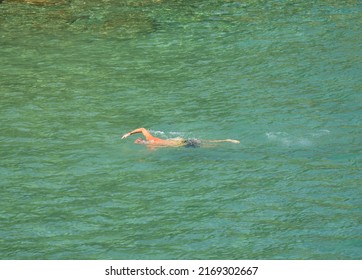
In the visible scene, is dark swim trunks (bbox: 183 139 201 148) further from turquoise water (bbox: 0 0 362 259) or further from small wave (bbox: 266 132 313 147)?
small wave (bbox: 266 132 313 147)

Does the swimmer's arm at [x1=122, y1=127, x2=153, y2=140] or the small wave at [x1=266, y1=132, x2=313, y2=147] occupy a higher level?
the swimmer's arm at [x1=122, y1=127, x2=153, y2=140]

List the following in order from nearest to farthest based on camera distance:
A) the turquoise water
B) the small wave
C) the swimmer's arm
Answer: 1. the turquoise water
2. the swimmer's arm
3. the small wave

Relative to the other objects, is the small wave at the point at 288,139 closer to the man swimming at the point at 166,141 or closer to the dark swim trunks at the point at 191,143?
the man swimming at the point at 166,141

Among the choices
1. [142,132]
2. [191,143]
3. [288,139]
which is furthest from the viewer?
[288,139]

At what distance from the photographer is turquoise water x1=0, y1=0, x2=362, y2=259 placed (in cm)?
1415

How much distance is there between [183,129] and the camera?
1805cm

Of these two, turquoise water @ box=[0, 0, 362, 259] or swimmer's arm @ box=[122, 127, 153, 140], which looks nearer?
turquoise water @ box=[0, 0, 362, 259]

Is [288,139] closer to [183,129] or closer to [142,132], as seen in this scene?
[183,129]

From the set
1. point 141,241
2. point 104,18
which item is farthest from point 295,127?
point 104,18

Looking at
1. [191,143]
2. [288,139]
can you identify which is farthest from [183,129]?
[288,139]

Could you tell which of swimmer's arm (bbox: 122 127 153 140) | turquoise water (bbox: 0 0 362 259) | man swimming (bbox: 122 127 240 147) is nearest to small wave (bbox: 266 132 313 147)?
turquoise water (bbox: 0 0 362 259)

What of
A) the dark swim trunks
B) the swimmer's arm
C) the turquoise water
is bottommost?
→ the turquoise water

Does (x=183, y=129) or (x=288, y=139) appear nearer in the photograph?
(x=288, y=139)

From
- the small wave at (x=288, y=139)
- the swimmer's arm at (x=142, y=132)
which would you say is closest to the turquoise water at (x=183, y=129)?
the small wave at (x=288, y=139)
